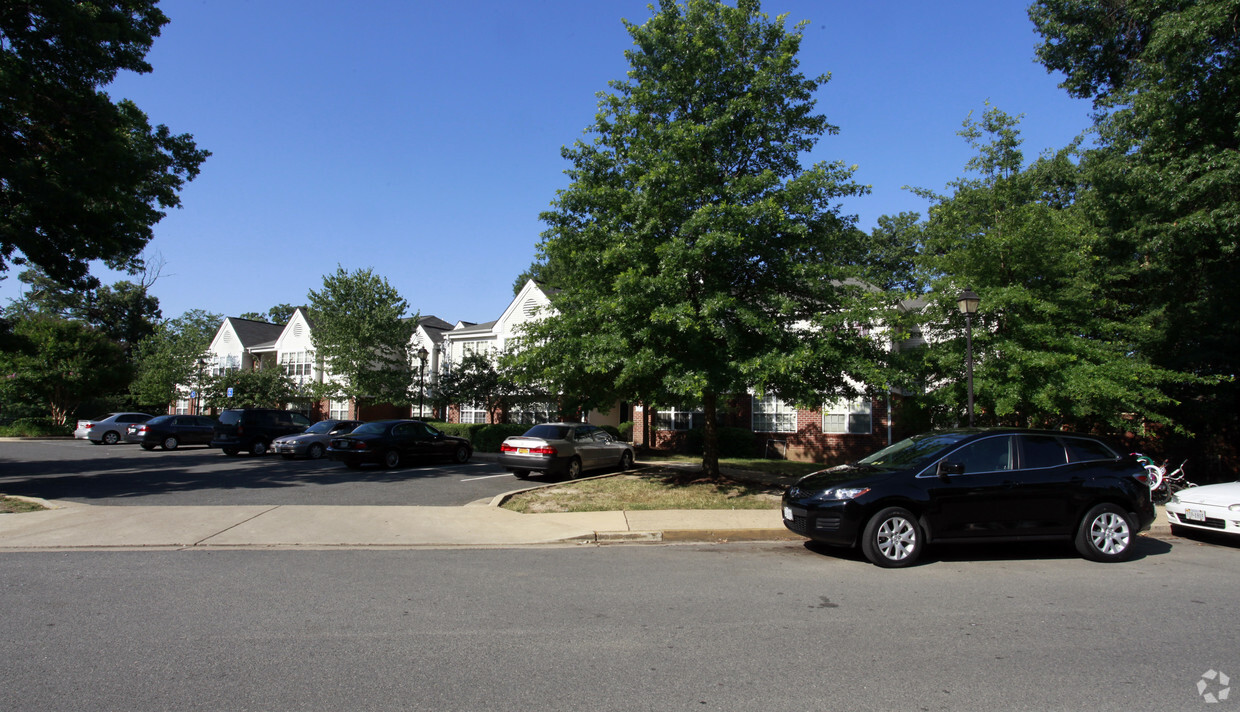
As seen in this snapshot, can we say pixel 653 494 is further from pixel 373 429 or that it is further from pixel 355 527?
pixel 373 429

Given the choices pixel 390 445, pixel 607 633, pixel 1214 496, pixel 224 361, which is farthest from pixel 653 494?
pixel 224 361

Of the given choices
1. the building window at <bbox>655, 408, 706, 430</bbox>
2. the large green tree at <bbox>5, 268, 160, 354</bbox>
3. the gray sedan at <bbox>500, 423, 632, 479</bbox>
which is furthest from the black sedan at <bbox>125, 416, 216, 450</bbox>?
the large green tree at <bbox>5, 268, 160, 354</bbox>

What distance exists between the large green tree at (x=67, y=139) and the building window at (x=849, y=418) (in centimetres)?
2063

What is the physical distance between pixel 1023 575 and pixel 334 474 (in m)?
15.2

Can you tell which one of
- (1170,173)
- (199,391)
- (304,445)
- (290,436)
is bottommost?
(304,445)

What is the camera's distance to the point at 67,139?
1497 centimetres

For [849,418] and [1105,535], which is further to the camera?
[849,418]

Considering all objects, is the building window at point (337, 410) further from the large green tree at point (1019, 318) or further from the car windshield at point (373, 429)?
the large green tree at point (1019, 318)

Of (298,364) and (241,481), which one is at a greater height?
(298,364)

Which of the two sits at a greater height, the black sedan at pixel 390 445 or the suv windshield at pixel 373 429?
the suv windshield at pixel 373 429

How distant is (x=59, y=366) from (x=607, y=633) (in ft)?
146

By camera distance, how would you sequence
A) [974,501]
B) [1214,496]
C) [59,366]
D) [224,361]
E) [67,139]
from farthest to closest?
[224,361] → [59,366] → [67,139] → [1214,496] → [974,501]

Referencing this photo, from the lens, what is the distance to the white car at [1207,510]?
9.21 m

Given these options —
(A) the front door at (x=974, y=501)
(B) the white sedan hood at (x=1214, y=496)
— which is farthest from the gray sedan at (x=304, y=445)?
(B) the white sedan hood at (x=1214, y=496)
